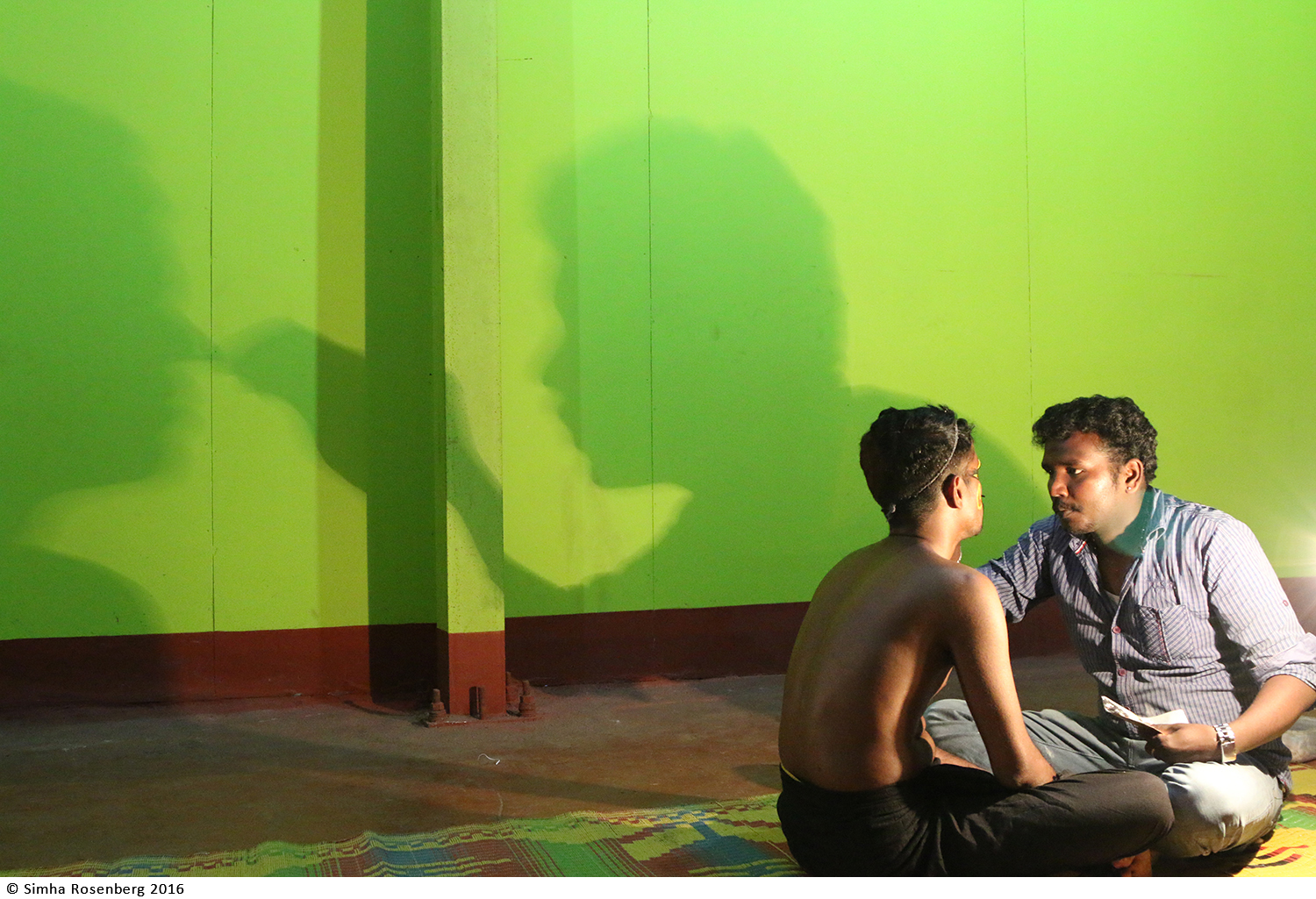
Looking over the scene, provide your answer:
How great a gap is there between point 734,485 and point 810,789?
9.19 ft

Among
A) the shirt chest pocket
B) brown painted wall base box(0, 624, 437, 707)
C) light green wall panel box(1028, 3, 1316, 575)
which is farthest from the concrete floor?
light green wall panel box(1028, 3, 1316, 575)

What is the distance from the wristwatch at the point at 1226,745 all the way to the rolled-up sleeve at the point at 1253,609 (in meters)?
0.22

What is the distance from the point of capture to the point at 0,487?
13.6 ft

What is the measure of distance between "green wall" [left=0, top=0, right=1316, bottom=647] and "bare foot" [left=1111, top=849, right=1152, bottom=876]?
2654mm

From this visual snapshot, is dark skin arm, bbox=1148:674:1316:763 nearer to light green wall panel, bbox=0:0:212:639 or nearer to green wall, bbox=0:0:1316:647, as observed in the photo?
green wall, bbox=0:0:1316:647

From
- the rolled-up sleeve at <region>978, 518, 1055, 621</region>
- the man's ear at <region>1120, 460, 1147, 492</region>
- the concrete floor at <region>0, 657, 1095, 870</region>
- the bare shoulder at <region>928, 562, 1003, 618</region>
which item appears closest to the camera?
the bare shoulder at <region>928, 562, 1003, 618</region>

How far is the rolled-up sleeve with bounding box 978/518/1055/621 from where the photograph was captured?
2771mm

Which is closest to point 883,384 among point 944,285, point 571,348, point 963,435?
point 944,285

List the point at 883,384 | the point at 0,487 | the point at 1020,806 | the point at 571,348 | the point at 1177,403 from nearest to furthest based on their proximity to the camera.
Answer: the point at 1020,806, the point at 0,487, the point at 571,348, the point at 883,384, the point at 1177,403

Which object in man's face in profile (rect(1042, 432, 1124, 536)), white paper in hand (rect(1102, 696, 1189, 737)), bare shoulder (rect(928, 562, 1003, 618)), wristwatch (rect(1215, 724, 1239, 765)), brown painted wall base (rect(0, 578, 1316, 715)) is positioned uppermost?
man's face in profile (rect(1042, 432, 1124, 536))

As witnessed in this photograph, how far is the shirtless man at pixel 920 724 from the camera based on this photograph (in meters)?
1.96

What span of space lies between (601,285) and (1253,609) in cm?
299

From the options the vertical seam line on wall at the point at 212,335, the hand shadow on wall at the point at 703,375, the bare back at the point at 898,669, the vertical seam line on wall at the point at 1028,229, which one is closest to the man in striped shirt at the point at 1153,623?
the bare back at the point at 898,669

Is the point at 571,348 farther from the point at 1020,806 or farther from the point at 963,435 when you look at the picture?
the point at 1020,806
